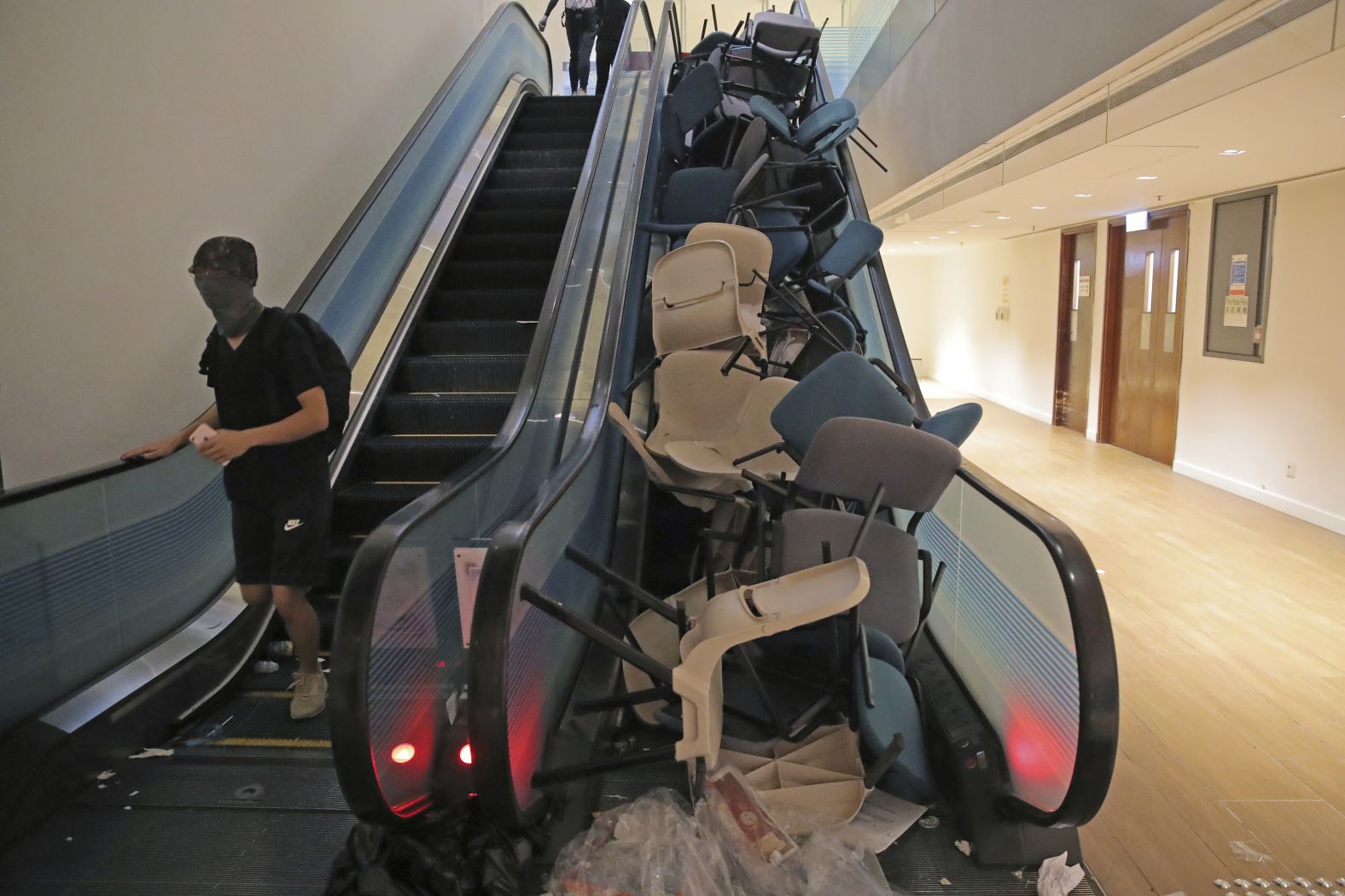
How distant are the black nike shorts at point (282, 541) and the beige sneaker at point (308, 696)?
359 mm

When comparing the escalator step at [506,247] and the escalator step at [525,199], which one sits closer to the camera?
the escalator step at [506,247]

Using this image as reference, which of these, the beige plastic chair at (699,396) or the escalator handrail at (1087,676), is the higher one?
the beige plastic chair at (699,396)

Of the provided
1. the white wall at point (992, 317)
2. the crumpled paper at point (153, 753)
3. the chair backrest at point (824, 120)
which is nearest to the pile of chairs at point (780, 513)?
the chair backrest at point (824, 120)

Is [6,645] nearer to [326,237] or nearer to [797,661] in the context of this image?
[797,661]

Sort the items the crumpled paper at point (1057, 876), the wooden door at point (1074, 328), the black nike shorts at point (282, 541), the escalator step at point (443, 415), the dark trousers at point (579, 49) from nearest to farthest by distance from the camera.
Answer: the crumpled paper at point (1057, 876)
the black nike shorts at point (282, 541)
the escalator step at point (443, 415)
the dark trousers at point (579, 49)
the wooden door at point (1074, 328)

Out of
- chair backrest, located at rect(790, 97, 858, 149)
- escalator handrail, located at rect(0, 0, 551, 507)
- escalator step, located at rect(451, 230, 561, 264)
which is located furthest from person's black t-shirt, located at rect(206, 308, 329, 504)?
chair backrest, located at rect(790, 97, 858, 149)

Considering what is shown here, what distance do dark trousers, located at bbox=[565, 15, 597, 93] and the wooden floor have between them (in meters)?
5.58

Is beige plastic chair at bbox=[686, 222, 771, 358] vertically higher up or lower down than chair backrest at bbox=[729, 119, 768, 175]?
lower down

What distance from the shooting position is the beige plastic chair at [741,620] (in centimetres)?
200

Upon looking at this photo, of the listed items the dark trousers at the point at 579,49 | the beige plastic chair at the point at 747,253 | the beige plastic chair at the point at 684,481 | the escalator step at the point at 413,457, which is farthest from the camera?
the dark trousers at the point at 579,49

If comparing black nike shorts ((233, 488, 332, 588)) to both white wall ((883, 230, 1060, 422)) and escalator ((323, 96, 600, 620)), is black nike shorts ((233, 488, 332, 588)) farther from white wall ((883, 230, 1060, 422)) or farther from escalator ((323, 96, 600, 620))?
white wall ((883, 230, 1060, 422))

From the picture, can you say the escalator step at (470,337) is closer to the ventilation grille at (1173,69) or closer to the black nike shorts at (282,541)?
the black nike shorts at (282,541)

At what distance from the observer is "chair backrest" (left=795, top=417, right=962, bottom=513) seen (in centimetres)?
250

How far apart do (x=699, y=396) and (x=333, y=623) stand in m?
1.83
